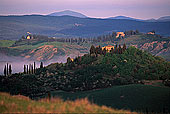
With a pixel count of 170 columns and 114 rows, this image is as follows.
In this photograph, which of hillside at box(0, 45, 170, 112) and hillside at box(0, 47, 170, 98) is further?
hillside at box(0, 47, 170, 98)

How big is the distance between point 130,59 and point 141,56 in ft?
27.3

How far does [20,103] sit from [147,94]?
1424 inches

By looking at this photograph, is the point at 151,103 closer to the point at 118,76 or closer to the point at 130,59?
the point at 118,76

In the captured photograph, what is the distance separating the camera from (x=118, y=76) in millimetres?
99625

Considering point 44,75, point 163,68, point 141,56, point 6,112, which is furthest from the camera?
point 141,56

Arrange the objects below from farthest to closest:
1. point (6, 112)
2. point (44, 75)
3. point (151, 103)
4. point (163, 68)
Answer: point (44, 75), point (163, 68), point (151, 103), point (6, 112)

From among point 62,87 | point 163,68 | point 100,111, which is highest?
point 100,111

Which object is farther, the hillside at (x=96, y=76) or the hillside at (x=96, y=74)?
the hillside at (x=96, y=74)

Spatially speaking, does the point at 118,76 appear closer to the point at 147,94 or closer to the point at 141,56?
the point at 141,56

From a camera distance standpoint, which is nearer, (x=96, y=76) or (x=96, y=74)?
(x=96, y=76)

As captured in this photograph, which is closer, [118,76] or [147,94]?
[147,94]

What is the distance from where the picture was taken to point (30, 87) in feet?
276

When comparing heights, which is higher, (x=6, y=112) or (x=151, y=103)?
(x=6, y=112)

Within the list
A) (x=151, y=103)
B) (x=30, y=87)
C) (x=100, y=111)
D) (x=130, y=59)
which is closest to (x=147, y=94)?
(x=151, y=103)
